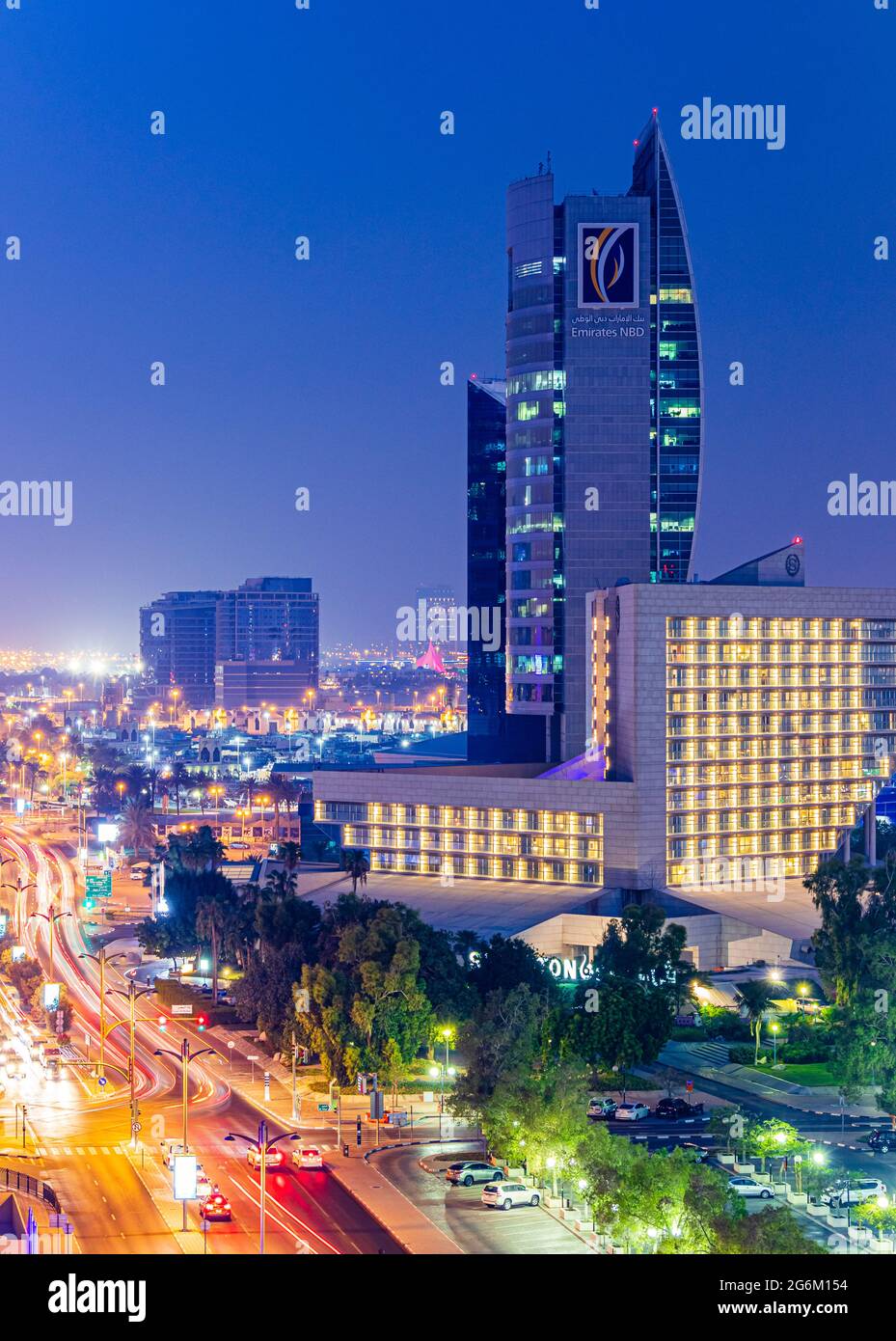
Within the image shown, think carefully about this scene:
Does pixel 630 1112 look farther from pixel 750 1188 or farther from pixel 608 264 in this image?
pixel 608 264

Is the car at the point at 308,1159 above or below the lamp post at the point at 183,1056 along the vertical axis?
below

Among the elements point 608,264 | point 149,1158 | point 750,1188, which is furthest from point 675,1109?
point 608,264

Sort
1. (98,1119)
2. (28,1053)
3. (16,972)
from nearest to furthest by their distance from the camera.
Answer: (98,1119) → (28,1053) → (16,972)

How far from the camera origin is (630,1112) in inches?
2923

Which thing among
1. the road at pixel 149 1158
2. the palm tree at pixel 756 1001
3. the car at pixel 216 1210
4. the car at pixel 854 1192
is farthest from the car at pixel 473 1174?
the palm tree at pixel 756 1001

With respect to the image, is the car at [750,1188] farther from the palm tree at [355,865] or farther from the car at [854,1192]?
the palm tree at [355,865]

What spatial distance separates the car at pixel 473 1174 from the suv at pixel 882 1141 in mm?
15707

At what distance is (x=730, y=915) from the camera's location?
109 metres

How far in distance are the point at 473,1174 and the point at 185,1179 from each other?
12387 mm

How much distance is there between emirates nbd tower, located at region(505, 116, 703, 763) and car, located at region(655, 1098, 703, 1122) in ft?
218

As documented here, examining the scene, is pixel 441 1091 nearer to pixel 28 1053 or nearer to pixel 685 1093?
pixel 685 1093

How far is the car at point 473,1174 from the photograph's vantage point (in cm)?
6388
